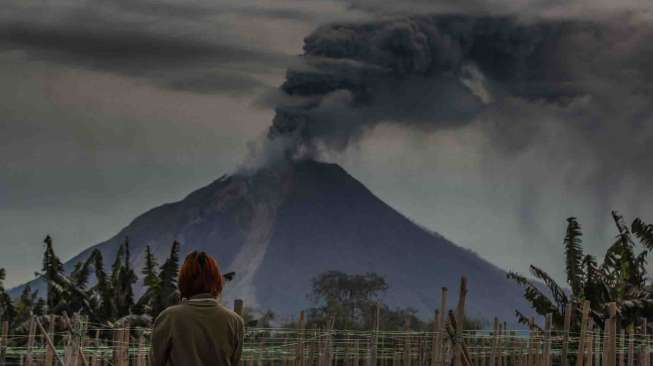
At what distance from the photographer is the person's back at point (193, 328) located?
19.2 feet

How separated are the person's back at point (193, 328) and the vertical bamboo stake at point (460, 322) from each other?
10039 millimetres

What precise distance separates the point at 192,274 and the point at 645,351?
15261mm

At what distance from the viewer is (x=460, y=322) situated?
639 inches

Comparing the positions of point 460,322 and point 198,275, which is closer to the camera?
point 198,275

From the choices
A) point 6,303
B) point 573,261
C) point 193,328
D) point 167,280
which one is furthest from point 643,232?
point 193,328

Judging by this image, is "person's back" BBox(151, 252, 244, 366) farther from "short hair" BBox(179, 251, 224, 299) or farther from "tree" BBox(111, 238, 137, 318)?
"tree" BBox(111, 238, 137, 318)

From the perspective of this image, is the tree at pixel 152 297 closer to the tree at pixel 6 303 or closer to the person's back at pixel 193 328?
the tree at pixel 6 303

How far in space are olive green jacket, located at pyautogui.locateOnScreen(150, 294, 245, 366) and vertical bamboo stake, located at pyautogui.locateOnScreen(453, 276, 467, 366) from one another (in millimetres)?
10027

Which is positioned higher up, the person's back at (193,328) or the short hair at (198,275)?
the short hair at (198,275)

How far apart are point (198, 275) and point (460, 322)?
10.7 m

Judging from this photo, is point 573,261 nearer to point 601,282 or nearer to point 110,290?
point 601,282

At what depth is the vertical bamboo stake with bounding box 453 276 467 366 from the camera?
16.1 m

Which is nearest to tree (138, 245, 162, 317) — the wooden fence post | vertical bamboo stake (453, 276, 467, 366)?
vertical bamboo stake (453, 276, 467, 366)

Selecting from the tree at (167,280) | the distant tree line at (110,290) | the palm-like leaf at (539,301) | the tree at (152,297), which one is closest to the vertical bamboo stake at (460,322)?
the palm-like leaf at (539,301)
